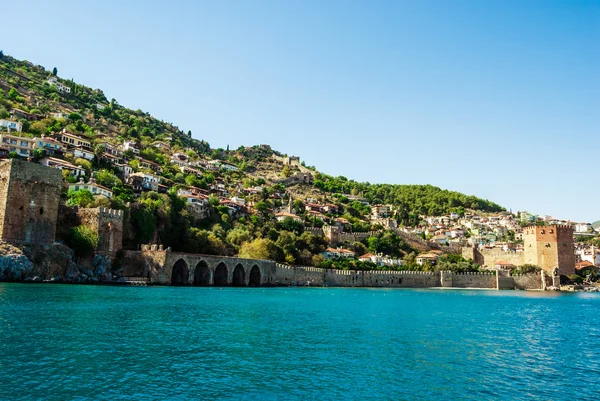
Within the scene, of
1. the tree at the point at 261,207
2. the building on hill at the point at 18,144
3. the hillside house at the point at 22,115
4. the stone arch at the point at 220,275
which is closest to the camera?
the stone arch at the point at 220,275

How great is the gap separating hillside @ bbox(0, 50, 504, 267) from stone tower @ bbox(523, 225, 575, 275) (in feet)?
57.4

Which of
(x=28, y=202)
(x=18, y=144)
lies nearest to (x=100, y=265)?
(x=28, y=202)

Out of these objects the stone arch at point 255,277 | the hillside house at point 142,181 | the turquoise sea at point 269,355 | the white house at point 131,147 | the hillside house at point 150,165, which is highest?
the white house at point 131,147

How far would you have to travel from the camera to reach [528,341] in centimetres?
1830

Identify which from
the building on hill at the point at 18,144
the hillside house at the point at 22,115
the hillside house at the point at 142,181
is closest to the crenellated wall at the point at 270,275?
the hillside house at the point at 142,181

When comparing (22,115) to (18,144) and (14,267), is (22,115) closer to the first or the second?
(18,144)

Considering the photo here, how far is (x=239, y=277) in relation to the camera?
47.1 meters

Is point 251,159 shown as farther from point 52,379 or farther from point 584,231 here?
point 52,379

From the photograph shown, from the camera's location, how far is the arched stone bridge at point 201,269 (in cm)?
3806

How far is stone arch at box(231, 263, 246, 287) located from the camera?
4661cm

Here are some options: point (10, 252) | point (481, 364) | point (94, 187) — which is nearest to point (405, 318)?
point (481, 364)

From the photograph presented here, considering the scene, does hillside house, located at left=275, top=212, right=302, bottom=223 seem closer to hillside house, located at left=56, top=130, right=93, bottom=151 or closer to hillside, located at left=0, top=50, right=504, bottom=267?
hillside, located at left=0, top=50, right=504, bottom=267

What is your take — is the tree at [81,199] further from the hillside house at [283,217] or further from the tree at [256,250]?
the hillside house at [283,217]

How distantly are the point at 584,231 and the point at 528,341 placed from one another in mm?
121701
